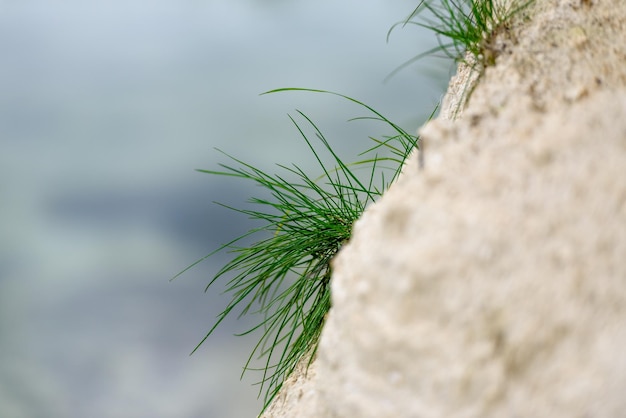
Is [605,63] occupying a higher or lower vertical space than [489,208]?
higher

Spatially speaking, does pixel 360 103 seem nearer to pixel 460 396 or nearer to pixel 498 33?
pixel 498 33

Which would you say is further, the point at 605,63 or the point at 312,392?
the point at 312,392

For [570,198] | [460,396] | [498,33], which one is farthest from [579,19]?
[460,396]

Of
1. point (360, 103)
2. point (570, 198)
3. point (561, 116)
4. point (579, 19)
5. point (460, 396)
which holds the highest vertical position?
point (360, 103)

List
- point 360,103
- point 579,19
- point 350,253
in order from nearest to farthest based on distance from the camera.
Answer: point 350,253 < point 579,19 < point 360,103

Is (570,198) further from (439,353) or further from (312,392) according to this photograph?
(312,392)

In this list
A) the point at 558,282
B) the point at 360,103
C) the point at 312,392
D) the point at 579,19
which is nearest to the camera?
the point at 558,282
